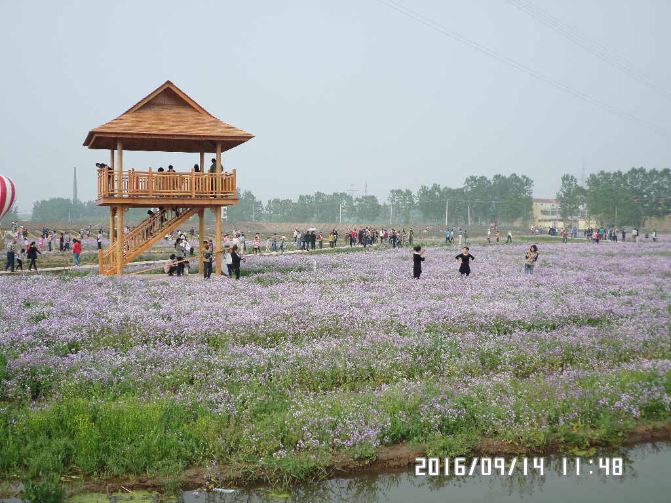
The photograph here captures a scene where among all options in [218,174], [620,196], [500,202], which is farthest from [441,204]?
[218,174]

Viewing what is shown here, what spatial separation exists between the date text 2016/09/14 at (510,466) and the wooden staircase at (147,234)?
70.6ft

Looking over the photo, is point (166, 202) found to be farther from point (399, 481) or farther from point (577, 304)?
point (399, 481)

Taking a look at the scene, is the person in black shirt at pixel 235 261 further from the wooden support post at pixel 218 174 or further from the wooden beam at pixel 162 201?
the wooden support post at pixel 218 174

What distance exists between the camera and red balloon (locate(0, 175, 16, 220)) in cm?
1983

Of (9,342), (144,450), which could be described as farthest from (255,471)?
(9,342)

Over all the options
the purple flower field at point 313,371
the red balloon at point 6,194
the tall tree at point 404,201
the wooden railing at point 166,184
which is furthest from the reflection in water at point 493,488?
the tall tree at point 404,201

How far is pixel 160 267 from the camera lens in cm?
3522

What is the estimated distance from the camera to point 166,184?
1147 inches

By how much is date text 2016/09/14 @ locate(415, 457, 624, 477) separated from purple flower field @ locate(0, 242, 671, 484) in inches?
11.2

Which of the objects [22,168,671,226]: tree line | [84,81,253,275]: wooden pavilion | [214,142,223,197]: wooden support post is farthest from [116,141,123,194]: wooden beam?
[22,168,671,226]: tree line

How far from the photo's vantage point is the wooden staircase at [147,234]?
29062mm

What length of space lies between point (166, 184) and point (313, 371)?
60.2ft

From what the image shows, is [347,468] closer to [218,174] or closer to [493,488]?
[493,488]

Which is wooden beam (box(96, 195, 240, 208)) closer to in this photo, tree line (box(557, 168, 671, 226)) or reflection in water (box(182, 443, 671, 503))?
reflection in water (box(182, 443, 671, 503))
